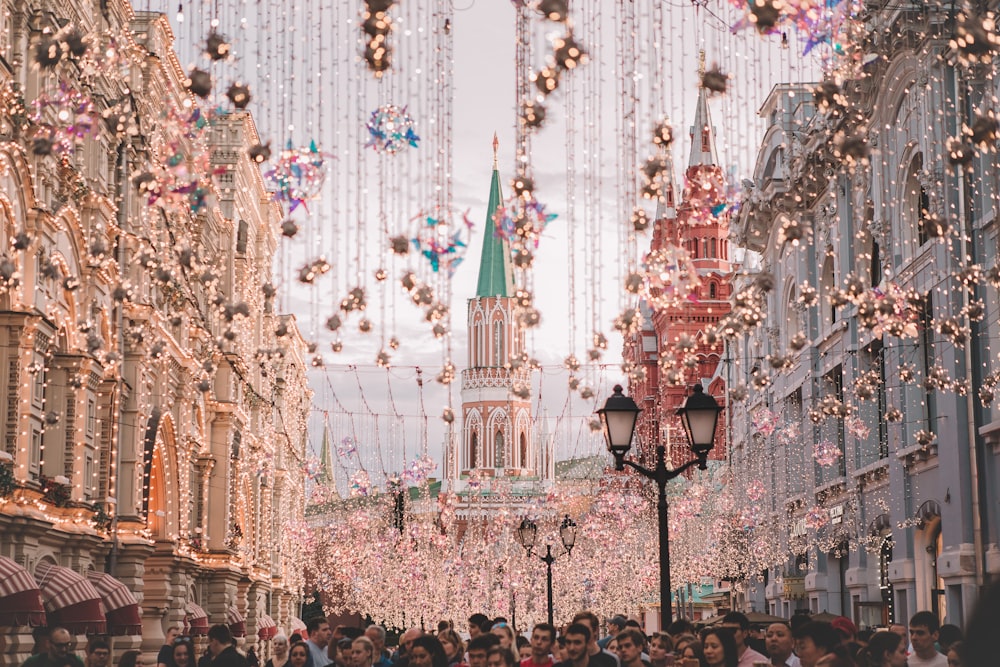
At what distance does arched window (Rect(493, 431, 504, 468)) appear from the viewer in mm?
144375

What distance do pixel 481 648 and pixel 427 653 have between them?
1.48 ft

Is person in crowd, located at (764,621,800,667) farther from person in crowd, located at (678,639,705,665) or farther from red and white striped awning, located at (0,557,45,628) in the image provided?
red and white striped awning, located at (0,557,45,628)

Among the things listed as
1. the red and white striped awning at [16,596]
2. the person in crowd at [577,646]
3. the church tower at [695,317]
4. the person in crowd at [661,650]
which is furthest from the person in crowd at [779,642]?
the church tower at [695,317]

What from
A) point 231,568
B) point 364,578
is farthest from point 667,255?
point 364,578

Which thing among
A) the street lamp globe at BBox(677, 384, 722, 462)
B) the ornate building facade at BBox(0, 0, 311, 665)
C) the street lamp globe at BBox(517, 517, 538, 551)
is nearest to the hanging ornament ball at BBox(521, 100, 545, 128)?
the ornate building facade at BBox(0, 0, 311, 665)

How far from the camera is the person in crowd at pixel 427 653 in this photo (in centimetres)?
1149

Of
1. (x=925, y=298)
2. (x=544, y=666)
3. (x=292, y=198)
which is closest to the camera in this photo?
(x=544, y=666)

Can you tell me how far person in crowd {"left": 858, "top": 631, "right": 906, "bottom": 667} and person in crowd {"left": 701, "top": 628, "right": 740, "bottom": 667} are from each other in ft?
3.91

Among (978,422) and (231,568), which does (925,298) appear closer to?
(978,422)

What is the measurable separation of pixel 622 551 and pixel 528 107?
67138 millimetres

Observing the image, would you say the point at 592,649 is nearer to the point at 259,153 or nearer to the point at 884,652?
the point at 884,652

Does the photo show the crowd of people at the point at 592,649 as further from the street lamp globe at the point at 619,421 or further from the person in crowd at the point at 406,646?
the street lamp globe at the point at 619,421

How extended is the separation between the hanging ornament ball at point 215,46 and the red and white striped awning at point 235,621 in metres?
39.2

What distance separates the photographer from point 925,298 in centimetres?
3034
